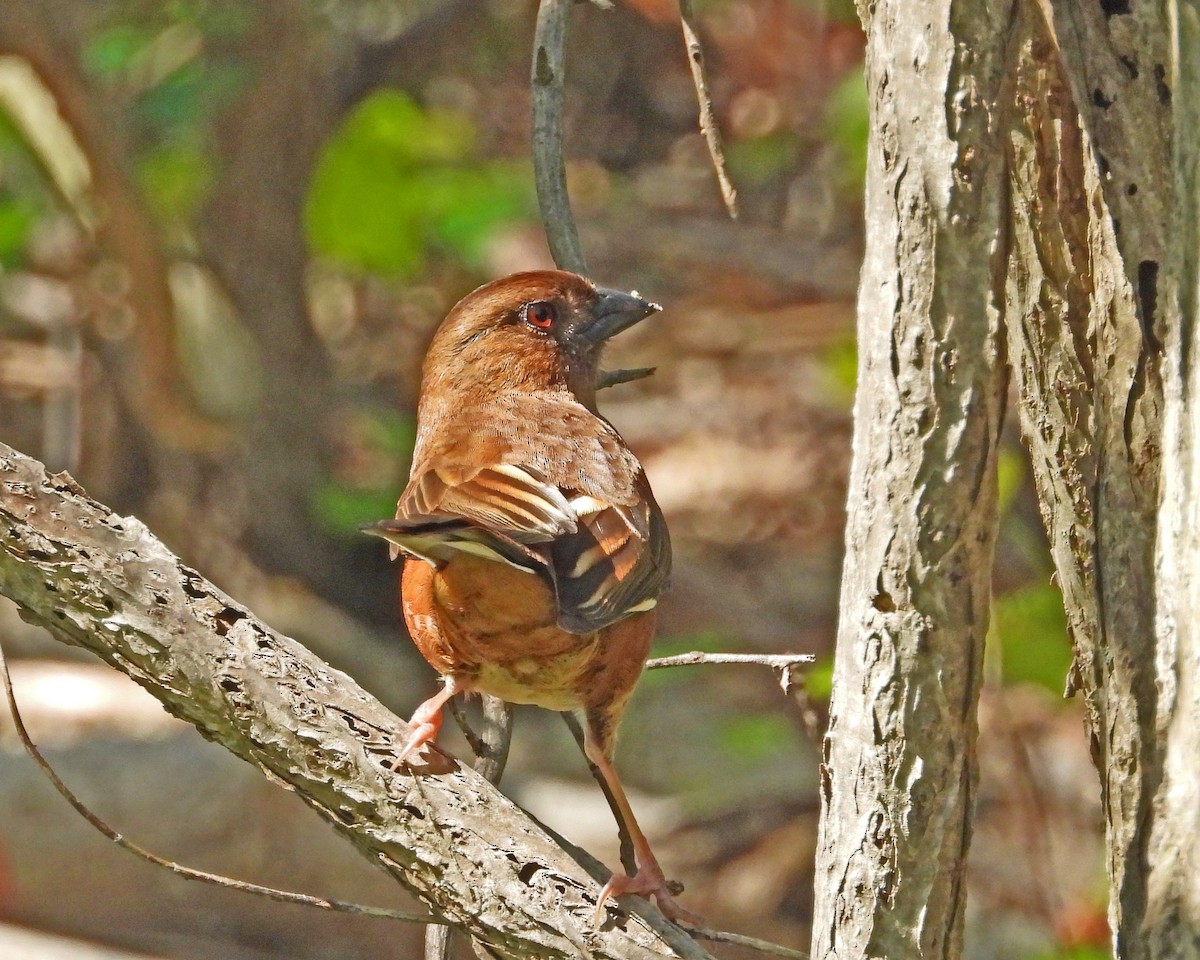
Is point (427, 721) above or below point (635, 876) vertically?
above

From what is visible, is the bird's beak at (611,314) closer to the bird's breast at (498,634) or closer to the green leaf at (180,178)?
the bird's breast at (498,634)

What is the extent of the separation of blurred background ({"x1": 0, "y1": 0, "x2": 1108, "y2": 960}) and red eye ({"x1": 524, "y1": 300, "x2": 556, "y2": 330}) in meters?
1.42

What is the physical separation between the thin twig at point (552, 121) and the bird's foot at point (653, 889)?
1.23 m

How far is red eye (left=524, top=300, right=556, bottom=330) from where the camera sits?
4.02 metres

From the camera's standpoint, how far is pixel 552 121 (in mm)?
2973

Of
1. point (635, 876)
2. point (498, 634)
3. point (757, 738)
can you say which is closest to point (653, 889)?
point (635, 876)

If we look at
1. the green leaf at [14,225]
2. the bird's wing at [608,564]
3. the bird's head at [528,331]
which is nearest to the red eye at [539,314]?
the bird's head at [528,331]

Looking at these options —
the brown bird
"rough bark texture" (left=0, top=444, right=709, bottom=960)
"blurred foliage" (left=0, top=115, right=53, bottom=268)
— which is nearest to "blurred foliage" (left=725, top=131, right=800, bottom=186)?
"blurred foliage" (left=0, top=115, right=53, bottom=268)

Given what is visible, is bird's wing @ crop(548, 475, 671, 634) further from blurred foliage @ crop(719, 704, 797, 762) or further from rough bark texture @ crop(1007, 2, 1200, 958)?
blurred foliage @ crop(719, 704, 797, 762)

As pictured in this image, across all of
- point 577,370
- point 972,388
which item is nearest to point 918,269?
point 972,388

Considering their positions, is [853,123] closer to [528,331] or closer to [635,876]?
[528,331]

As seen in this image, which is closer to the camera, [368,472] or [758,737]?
[758,737]

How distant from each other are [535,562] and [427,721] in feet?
1.14

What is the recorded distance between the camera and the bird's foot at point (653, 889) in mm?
2463
